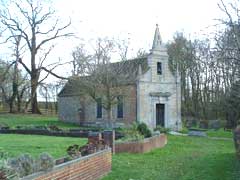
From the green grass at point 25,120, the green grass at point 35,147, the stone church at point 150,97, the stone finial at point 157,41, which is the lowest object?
the green grass at point 35,147

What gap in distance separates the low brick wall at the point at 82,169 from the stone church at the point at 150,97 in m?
25.5

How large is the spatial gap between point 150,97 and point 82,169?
99.5ft

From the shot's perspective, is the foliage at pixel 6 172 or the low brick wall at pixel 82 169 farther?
the low brick wall at pixel 82 169

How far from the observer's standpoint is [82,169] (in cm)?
1005

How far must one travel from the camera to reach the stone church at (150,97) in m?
39.3

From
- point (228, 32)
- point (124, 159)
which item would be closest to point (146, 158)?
point (124, 159)

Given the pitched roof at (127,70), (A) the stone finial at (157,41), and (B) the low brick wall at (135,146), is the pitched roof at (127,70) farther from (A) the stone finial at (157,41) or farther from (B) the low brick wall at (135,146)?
(B) the low brick wall at (135,146)

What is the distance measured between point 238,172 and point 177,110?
2989 cm

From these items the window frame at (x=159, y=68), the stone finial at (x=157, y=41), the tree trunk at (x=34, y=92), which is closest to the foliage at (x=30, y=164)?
the stone finial at (x=157, y=41)

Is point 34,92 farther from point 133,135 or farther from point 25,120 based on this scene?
point 133,135

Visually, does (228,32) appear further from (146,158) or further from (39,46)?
(39,46)

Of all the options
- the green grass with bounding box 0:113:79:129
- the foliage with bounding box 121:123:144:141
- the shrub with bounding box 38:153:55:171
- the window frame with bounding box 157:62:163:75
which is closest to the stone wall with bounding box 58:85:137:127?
the green grass with bounding box 0:113:79:129

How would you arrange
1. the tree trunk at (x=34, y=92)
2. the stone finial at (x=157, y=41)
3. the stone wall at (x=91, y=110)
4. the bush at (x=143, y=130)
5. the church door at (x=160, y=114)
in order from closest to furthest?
1. the bush at (x=143, y=130)
2. the stone wall at (x=91, y=110)
3. the stone finial at (x=157, y=41)
4. the church door at (x=160, y=114)
5. the tree trunk at (x=34, y=92)

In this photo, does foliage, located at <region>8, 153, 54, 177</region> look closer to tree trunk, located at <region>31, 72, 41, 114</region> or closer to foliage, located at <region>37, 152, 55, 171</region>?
foliage, located at <region>37, 152, 55, 171</region>
